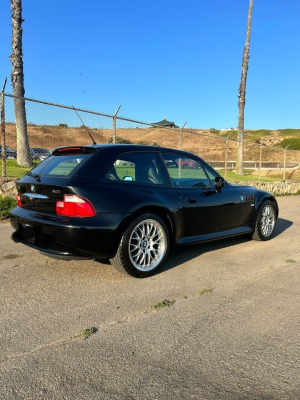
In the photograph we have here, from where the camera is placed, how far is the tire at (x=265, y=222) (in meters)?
5.57

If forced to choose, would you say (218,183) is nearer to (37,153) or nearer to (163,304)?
(163,304)

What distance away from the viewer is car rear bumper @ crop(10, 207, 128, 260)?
3.28 meters

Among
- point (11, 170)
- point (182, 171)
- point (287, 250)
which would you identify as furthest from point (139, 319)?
point (11, 170)

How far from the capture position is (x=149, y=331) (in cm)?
262

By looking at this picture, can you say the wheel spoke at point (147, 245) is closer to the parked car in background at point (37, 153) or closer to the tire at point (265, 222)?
the tire at point (265, 222)

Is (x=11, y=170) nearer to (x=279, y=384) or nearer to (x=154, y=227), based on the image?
(x=154, y=227)

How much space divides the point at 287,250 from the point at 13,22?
35.5 ft

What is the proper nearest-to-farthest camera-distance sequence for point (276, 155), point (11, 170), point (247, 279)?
point (247, 279)
point (11, 170)
point (276, 155)

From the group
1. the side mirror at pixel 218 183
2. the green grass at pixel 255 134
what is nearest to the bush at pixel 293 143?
the green grass at pixel 255 134

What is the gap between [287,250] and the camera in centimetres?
521

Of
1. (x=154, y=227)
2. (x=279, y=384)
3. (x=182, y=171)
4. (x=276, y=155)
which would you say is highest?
(x=276, y=155)

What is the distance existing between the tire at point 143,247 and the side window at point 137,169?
1.58 ft

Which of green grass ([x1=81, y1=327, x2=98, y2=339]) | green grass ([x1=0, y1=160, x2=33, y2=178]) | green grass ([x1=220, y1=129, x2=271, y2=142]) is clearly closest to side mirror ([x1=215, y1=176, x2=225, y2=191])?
green grass ([x1=81, y1=327, x2=98, y2=339])

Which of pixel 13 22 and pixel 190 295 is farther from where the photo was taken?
pixel 13 22
